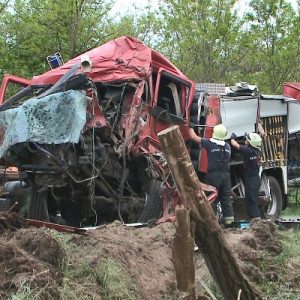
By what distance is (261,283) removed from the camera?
5.54m

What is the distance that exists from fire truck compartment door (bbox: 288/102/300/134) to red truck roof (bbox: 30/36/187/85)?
357 centimetres

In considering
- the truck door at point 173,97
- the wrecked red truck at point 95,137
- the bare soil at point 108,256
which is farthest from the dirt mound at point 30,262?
the truck door at point 173,97

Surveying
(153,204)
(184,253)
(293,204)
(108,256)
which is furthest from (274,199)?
(184,253)

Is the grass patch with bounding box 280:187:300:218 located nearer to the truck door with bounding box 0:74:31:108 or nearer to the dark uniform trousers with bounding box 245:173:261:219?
the dark uniform trousers with bounding box 245:173:261:219

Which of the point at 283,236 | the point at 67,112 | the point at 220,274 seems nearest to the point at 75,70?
the point at 67,112

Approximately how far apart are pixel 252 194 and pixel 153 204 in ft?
7.68

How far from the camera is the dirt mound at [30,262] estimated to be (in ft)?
13.2

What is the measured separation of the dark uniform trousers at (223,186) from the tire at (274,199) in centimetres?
274

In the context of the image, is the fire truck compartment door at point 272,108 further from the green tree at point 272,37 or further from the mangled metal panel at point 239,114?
the green tree at point 272,37

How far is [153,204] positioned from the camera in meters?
8.17

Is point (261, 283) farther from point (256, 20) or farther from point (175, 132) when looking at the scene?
point (256, 20)

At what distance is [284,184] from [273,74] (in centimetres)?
999

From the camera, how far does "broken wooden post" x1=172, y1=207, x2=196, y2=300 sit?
3701mm

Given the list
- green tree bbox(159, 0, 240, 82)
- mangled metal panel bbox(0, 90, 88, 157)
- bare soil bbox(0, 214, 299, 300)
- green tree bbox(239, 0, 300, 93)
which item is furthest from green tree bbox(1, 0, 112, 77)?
bare soil bbox(0, 214, 299, 300)
